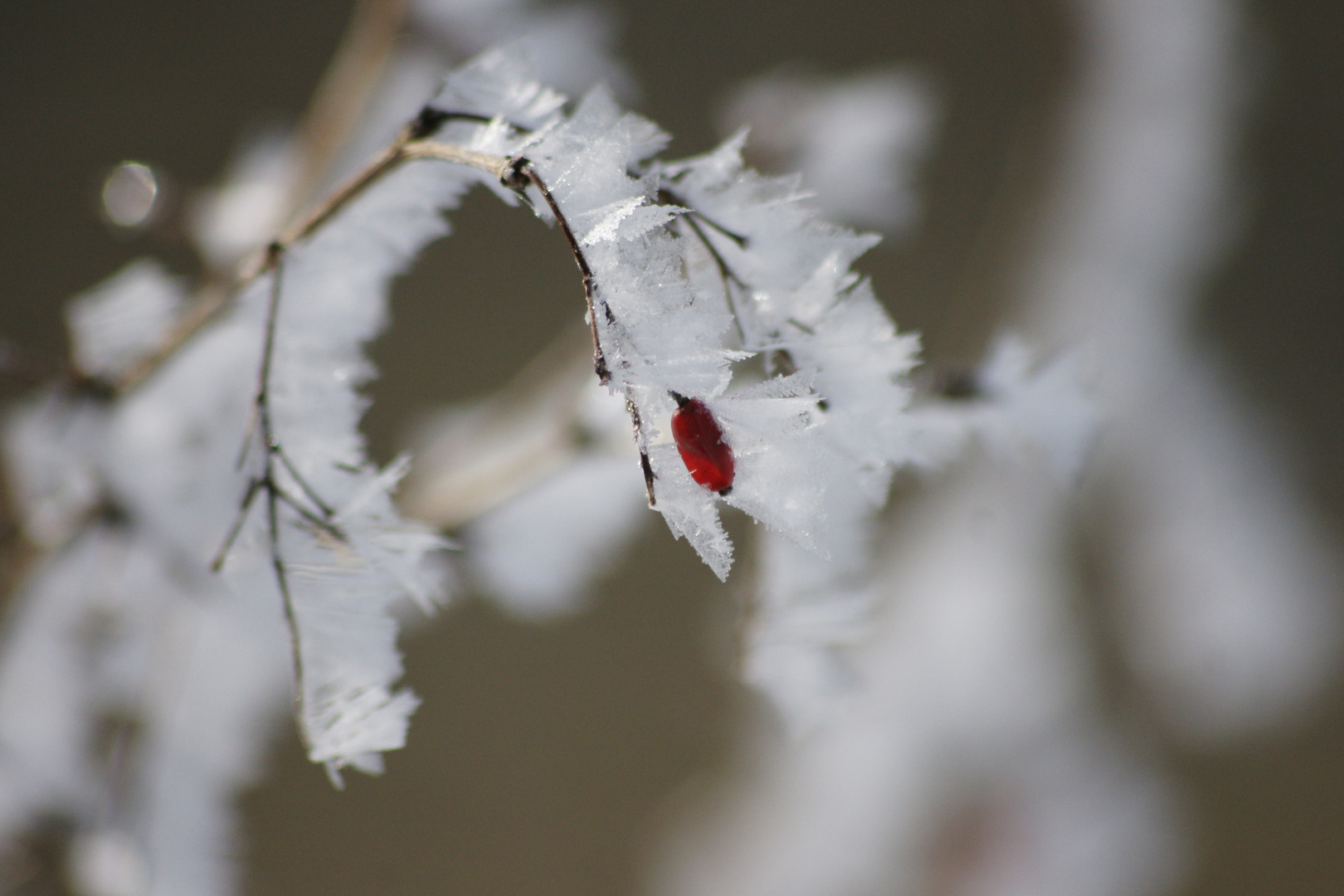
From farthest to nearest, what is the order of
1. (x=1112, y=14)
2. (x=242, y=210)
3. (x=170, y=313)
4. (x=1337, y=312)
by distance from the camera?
(x=1337, y=312), (x=1112, y=14), (x=242, y=210), (x=170, y=313)

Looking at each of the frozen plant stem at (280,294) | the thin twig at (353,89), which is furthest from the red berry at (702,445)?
the thin twig at (353,89)

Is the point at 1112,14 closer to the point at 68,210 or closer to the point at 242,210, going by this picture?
the point at 242,210

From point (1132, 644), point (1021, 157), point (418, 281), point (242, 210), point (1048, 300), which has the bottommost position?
point (242, 210)

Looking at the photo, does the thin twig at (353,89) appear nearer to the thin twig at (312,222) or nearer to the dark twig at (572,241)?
the thin twig at (312,222)

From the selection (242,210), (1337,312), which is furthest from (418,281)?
(1337,312)

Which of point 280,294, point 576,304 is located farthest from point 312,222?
point 576,304

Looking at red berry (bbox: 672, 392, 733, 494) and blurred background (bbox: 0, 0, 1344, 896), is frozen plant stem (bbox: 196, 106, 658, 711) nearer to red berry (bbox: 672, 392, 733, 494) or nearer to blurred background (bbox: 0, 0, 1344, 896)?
red berry (bbox: 672, 392, 733, 494)

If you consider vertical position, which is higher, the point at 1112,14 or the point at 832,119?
the point at 1112,14
